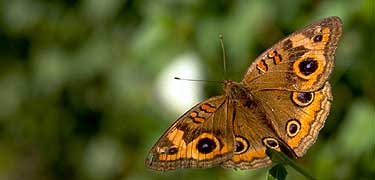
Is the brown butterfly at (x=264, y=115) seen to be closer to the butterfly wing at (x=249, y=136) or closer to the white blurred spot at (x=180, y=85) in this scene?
the butterfly wing at (x=249, y=136)

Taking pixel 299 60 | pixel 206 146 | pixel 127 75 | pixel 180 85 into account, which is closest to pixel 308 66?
pixel 299 60

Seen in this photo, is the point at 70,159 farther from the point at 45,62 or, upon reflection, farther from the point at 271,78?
the point at 271,78

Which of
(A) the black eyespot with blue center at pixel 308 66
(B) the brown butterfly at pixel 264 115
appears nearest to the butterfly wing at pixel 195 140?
(B) the brown butterfly at pixel 264 115

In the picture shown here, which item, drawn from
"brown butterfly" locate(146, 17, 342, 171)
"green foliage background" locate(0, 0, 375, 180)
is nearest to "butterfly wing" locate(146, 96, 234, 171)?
"brown butterfly" locate(146, 17, 342, 171)

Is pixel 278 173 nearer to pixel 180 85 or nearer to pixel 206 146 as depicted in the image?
pixel 206 146

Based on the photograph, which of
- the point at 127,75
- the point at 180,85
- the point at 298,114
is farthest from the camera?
the point at 127,75

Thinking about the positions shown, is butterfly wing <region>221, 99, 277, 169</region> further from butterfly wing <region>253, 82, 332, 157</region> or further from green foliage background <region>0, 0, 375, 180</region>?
green foliage background <region>0, 0, 375, 180</region>

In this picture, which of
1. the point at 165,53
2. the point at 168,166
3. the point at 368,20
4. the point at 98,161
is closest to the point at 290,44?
the point at 168,166
